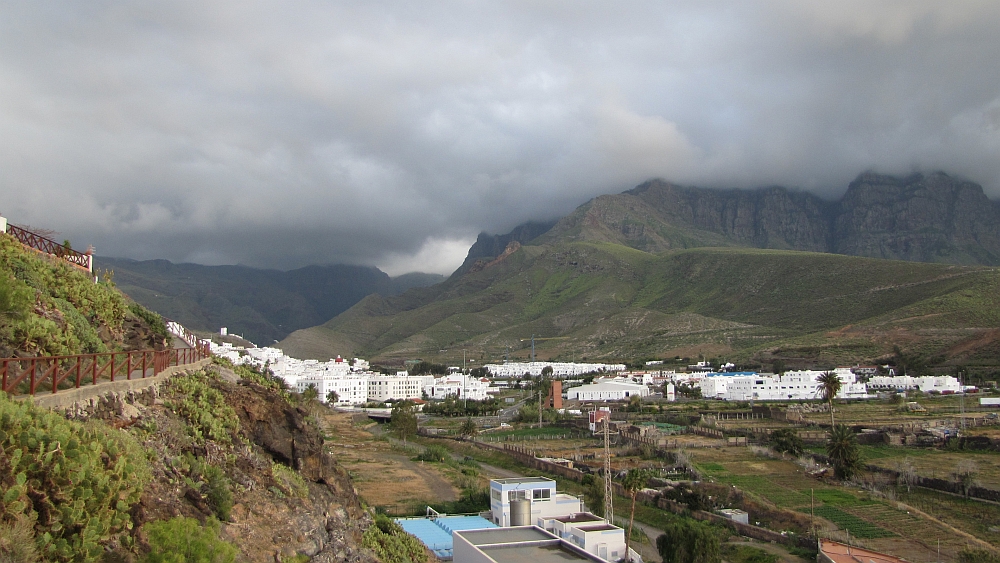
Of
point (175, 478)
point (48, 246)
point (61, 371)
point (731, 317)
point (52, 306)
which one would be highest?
point (731, 317)

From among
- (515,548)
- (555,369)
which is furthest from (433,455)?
(555,369)

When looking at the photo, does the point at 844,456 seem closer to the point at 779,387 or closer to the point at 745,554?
the point at 745,554

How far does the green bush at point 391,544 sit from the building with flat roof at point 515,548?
157cm

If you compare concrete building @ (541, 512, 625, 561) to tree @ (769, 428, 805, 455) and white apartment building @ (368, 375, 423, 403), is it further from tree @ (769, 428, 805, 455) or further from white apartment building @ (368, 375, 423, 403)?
white apartment building @ (368, 375, 423, 403)

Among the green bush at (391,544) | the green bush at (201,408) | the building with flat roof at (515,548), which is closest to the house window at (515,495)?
the green bush at (391,544)

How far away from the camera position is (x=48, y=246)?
18.5 m

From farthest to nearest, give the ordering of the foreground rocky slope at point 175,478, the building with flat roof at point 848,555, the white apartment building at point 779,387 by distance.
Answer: the white apartment building at point 779,387
the building with flat roof at point 848,555
the foreground rocky slope at point 175,478

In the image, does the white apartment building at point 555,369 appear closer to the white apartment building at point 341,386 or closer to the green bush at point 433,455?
the white apartment building at point 341,386

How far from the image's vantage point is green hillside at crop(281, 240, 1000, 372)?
94.3 meters

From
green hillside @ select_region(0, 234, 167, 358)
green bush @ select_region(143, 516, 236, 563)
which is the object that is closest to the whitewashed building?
green hillside @ select_region(0, 234, 167, 358)

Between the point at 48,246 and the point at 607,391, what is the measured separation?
7257 cm

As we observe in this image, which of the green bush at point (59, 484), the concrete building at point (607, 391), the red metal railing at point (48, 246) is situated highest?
the red metal railing at point (48, 246)

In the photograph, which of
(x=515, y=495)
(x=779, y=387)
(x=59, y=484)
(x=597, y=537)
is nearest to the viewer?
(x=59, y=484)

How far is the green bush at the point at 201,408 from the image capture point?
42.2ft
